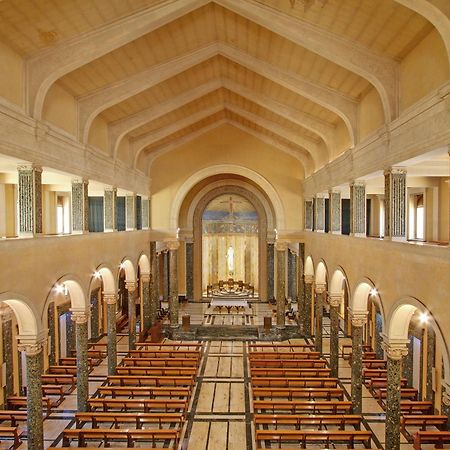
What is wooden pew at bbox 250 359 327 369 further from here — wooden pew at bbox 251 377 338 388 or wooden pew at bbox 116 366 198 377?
wooden pew at bbox 116 366 198 377

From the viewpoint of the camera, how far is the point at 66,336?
18734 mm

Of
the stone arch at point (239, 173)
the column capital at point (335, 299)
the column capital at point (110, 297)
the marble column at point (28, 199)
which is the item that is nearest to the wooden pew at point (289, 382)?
the column capital at point (335, 299)

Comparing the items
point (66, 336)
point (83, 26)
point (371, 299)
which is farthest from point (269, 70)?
point (66, 336)

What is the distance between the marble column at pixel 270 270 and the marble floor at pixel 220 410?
8.22m

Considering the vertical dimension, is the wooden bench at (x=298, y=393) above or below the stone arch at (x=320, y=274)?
below

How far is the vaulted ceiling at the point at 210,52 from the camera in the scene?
900 cm

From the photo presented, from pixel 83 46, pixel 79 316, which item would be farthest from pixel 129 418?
pixel 83 46

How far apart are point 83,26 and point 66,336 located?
1325 cm

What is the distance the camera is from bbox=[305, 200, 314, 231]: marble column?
2059 cm

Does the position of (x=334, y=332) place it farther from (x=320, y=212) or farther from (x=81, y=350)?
(x=81, y=350)

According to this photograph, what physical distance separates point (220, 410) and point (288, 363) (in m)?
3.86

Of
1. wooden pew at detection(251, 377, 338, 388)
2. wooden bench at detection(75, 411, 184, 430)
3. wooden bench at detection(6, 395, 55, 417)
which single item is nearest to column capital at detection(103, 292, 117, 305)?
wooden bench at detection(6, 395, 55, 417)

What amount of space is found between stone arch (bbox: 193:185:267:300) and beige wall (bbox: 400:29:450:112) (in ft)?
56.4

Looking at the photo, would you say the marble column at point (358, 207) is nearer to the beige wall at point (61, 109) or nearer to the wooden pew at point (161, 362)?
the wooden pew at point (161, 362)
